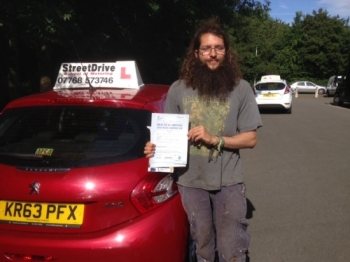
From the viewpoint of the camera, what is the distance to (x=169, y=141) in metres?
3.04

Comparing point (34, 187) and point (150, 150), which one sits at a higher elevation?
point (150, 150)

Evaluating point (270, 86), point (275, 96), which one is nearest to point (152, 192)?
point (275, 96)

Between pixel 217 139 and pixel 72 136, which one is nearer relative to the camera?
pixel 217 139

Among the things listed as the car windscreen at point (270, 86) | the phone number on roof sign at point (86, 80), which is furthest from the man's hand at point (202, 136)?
the car windscreen at point (270, 86)

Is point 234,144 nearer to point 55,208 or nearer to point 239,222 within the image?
point 239,222

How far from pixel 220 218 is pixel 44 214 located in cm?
110

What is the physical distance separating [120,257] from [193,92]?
1.11 meters

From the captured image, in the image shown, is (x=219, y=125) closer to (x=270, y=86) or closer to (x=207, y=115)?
(x=207, y=115)

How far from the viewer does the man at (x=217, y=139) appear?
3084 mm

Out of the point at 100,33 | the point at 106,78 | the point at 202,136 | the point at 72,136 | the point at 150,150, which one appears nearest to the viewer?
the point at 202,136

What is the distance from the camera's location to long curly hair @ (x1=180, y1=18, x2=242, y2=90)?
3153mm

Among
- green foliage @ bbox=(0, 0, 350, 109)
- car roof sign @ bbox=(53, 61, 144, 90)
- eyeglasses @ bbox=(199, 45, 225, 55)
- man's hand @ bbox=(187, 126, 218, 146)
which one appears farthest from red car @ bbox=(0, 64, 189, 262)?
green foliage @ bbox=(0, 0, 350, 109)

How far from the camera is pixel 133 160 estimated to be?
129 inches

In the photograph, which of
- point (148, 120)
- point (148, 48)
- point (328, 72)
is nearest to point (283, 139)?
point (148, 48)
